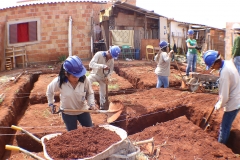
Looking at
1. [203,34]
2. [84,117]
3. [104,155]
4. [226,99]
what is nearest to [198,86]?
[226,99]

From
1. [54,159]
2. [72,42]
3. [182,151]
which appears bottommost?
[182,151]

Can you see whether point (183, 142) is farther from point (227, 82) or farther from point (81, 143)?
point (81, 143)

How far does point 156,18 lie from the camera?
1698cm

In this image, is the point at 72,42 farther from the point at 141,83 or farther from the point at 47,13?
the point at 141,83

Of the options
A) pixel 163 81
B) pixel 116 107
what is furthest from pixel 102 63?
pixel 163 81

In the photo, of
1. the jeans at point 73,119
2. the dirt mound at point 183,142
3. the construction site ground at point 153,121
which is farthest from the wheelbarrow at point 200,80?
the jeans at point 73,119

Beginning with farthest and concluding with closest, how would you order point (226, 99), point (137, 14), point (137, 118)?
point (137, 14), point (137, 118), point (226, 99)

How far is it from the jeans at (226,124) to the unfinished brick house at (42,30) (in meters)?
11.2

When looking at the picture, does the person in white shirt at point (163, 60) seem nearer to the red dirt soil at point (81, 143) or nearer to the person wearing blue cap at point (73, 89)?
the person wearing blue cap at point (73, 89)

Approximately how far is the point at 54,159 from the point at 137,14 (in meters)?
14.6

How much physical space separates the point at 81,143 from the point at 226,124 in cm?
290

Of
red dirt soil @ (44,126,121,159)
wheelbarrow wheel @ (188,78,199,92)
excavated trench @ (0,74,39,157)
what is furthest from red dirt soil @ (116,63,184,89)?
red dirt soil @ (44,126,121,159)

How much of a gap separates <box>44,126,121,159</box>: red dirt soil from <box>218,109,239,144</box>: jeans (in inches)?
92.4

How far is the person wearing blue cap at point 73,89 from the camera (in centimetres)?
395
